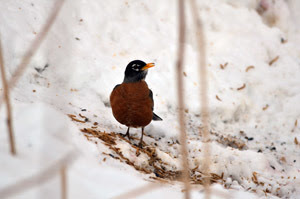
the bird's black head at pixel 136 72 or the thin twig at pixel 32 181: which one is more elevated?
the bird's black head at pixel 136 72

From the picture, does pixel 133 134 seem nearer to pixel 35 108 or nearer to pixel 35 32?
pixel 35 32

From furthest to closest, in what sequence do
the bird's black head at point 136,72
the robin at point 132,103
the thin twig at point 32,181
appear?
the bird's black head at point 136,72
the robin at point 132,103
the thin twig at point 32,181

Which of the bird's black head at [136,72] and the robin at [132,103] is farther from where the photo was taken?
the bird's black head at [136,72]

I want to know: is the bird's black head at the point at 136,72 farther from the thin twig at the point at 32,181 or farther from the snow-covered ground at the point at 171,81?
the thin twig at the point at 32,181

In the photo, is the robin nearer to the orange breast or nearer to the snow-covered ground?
the orange breast

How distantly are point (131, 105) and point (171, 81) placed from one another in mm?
1329

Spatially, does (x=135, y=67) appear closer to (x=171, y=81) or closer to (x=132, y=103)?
(x=132, y=103)

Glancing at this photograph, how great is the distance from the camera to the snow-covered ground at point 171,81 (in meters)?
3.33

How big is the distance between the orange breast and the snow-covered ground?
194 mm

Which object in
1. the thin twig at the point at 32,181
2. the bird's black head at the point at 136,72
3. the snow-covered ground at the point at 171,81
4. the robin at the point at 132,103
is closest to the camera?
the thin twig at the point at 32,181

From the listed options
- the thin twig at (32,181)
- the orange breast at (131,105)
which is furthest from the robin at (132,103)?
the thin twig at (32,181)

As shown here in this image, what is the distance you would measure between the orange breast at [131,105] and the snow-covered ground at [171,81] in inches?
7.6

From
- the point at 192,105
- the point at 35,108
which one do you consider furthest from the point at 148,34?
the point at 35,108

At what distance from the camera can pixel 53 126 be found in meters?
2.05
